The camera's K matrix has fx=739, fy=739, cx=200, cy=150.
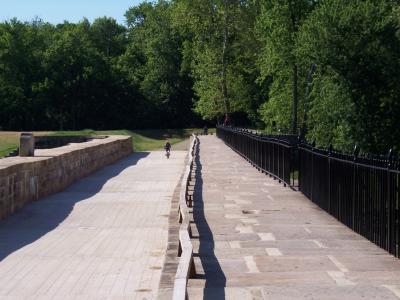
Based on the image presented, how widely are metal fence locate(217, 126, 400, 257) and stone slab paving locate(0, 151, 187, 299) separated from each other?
111 inches

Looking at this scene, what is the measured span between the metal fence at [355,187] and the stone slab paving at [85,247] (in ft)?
9.26

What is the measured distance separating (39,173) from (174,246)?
900 cm

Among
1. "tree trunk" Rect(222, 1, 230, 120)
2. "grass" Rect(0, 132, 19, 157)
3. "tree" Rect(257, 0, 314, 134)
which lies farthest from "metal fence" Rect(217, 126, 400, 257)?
"grass" Rect(0, 132, 19, 157)

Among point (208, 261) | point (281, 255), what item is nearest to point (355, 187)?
point (281, 255)

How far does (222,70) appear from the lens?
60.4 meters

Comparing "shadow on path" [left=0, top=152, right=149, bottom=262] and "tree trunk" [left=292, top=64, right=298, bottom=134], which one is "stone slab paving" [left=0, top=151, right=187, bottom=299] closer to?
"shadow on path" [left=0, top=152, right=149, bottom=262]

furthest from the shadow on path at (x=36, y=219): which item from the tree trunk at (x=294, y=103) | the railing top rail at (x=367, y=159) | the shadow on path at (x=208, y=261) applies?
the tree trunk at (x=294, y=103)

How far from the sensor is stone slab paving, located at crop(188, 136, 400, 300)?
7.15 metres

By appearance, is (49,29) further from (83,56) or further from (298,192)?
(298,192)

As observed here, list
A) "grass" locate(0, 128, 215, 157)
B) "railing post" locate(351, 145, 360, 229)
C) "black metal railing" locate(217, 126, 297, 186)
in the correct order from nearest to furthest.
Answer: "railing post" locate(351, 145, 360, 229)
"black metal railing" locate(217, 126, 297, 186)
"grass" locate(0, 128, 215, 157)

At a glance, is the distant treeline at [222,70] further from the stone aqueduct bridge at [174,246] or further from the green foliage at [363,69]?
the stone aqueduct bridge at [174,246]

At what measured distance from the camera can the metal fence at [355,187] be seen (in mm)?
8797

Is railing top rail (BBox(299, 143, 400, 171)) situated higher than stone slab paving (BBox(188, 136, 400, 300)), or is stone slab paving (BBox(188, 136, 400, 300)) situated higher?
railing top rail (BBox(299, 143, 400, 171))

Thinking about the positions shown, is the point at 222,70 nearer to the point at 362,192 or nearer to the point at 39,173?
the point at 39,173
